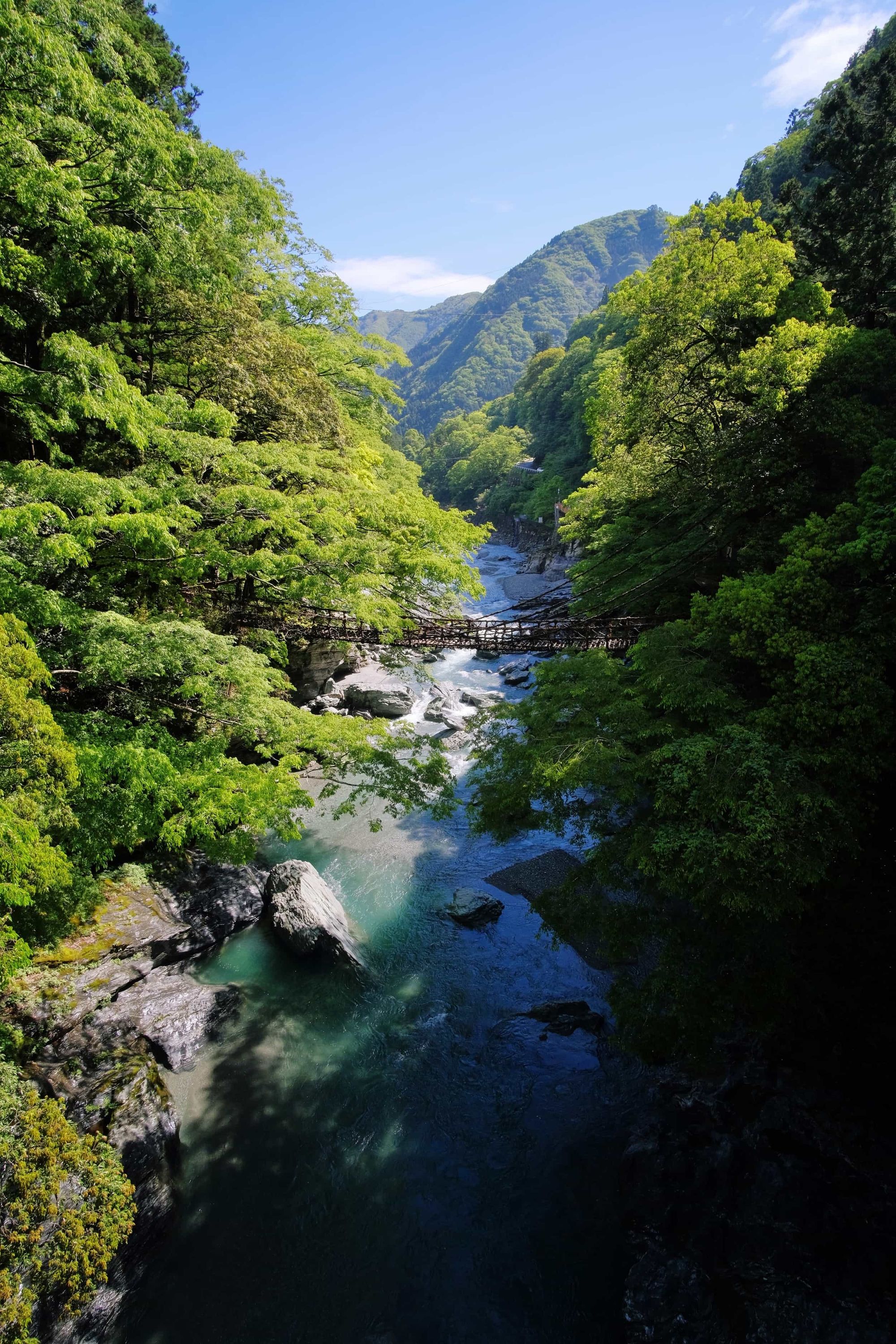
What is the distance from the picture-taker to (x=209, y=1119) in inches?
300

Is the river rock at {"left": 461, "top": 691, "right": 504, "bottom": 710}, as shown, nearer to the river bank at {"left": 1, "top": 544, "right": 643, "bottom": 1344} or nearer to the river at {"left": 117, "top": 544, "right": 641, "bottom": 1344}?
the river bank at {"left": 1, "top": 544, "right": 643, "bottom": 1344}

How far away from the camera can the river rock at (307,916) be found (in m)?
10.2

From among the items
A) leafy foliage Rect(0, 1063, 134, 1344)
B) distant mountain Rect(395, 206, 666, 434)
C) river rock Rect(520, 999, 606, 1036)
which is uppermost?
distant mountain Rect(395, 206, 666, 434)

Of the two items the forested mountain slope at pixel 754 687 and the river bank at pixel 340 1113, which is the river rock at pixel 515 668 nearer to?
the forested mountain slope at pixel 754 687

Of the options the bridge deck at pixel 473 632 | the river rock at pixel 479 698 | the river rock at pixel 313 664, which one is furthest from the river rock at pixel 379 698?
the bridge deck at pixel 473 632

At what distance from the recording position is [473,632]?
43.4 ft

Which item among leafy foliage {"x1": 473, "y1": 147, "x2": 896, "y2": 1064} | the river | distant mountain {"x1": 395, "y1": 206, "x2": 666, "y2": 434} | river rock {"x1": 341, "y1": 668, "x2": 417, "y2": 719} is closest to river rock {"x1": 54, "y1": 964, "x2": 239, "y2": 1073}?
the river

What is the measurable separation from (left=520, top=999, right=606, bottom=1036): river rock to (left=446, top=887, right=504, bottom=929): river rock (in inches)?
80.4

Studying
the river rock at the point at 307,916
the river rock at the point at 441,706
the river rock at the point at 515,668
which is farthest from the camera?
the river rock at the point at 515,668

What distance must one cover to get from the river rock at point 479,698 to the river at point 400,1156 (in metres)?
9.45

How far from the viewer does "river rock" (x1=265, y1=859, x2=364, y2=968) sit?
33.6ft

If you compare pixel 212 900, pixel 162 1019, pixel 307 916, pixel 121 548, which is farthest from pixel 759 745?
pixel 212 900

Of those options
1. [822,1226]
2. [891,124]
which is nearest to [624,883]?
[822,1226]

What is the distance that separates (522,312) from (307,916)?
189 metres
